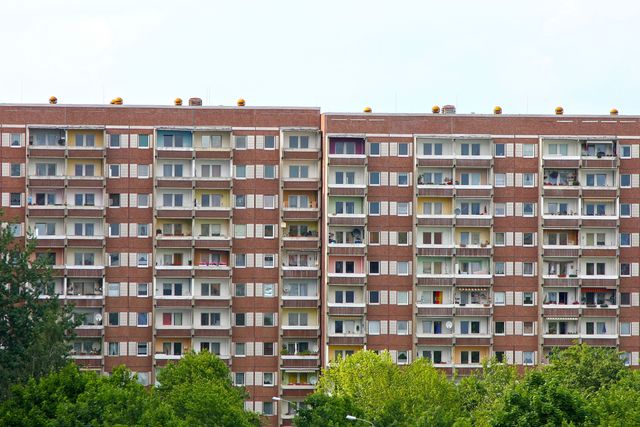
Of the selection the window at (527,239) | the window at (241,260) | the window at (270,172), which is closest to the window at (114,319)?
the window at (241,260)

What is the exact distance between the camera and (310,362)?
152 metres

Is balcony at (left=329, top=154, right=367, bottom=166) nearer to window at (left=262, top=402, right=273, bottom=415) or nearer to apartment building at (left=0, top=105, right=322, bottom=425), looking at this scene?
apartment building at (left=0, top=105, right=322, bottom=425)

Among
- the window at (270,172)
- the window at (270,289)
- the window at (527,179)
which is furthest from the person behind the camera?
the window at (527,179)

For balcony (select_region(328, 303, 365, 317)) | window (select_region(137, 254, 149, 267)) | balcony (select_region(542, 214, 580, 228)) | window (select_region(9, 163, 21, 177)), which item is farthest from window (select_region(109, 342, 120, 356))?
balcony (select_region(542, 214, 580, 228))

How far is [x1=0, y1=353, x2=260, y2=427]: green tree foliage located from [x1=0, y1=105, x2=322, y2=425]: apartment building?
95.3 feet

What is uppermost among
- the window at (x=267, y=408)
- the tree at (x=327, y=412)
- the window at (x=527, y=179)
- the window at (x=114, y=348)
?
the window at (x=527, y=179)

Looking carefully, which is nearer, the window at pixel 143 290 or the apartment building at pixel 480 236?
the apartment building at pixel 480 236

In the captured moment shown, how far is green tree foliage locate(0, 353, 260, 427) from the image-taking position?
340 feet

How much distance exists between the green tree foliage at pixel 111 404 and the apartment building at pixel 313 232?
29.5 meters

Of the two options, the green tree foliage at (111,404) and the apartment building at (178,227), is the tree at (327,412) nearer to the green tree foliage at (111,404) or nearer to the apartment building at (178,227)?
the green tree foliage at (111,404)

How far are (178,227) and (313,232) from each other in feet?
42.9

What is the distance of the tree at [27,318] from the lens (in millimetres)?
132000

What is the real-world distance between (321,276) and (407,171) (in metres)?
13.1

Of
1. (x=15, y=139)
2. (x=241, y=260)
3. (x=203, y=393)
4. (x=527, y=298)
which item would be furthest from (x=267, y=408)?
(x=203, y=393)
